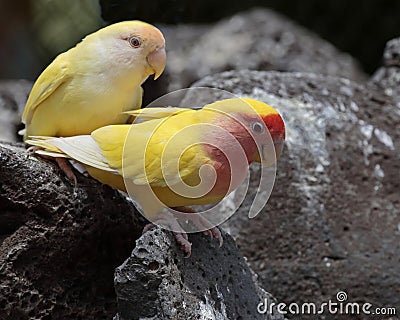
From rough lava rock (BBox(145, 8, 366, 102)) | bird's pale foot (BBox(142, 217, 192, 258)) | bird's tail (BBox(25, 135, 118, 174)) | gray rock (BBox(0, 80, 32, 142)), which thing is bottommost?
gray rock (BBox(0, 80, 32, 142))

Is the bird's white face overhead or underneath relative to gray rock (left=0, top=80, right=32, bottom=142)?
overhead

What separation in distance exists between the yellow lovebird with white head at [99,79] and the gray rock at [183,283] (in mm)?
398

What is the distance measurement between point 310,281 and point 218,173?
0.84m

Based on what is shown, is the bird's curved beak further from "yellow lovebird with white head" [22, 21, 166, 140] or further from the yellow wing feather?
the yellow wing feather

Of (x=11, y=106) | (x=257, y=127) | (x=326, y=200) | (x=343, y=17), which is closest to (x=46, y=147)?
(x=257, y=127)

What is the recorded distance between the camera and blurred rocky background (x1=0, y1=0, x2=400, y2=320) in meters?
1.74

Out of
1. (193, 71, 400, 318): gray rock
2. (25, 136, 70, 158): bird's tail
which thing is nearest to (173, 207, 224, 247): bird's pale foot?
(25, 136, 70, 158): bird's tail

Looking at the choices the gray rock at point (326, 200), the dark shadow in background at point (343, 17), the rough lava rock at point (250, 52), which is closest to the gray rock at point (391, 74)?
the gray rock at point (326, 200)

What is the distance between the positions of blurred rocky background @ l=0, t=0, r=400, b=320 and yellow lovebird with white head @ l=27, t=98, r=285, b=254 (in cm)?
10

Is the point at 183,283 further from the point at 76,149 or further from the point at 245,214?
the point at 245,214

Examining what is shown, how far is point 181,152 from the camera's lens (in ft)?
5.51

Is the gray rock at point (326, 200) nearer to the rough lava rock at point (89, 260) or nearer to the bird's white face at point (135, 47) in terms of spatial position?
the rough lava rock at point (89, 260)

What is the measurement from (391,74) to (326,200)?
0.86 meters

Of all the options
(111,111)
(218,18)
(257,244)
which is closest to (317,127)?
(257,244)
